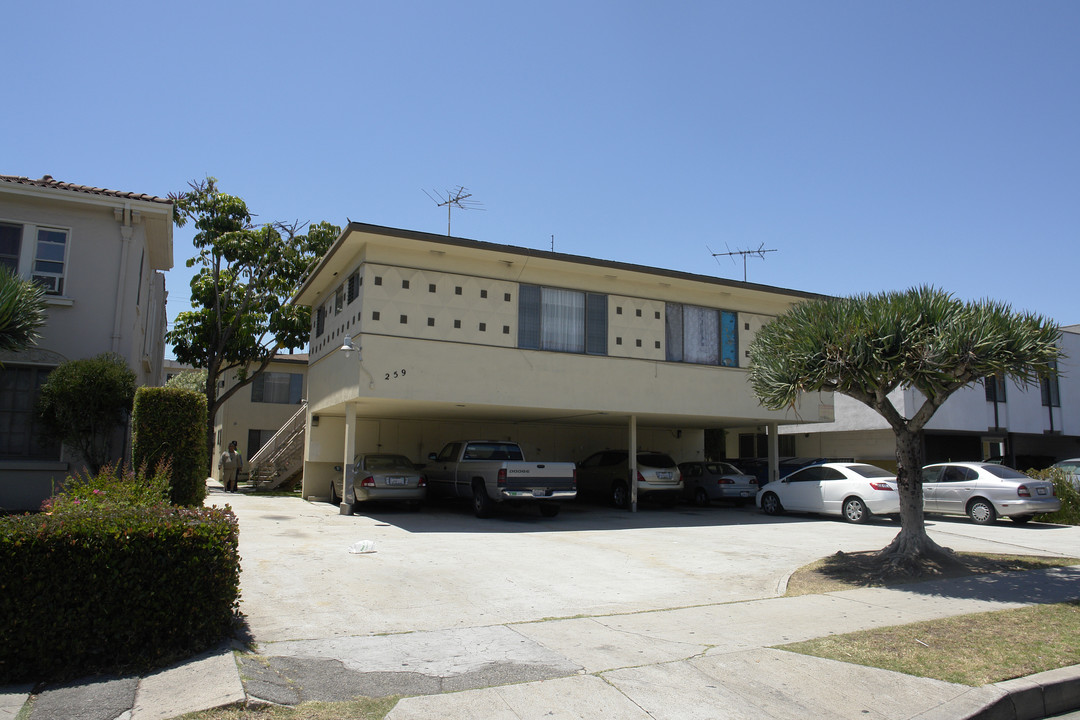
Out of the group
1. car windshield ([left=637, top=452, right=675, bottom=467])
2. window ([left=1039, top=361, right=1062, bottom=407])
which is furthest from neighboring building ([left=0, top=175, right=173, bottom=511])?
window ([left=1039, top=361, right=1062, bottom=407])

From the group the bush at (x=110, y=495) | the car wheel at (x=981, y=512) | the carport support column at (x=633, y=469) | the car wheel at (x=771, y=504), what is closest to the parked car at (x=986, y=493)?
the car wheel at (x=981, y=512)

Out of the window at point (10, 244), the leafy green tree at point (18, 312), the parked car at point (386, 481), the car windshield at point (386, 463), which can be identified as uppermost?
the window at point (10, 244)

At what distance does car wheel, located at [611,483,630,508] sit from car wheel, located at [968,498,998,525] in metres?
8.19

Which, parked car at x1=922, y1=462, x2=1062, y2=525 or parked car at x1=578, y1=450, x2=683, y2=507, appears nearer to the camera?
parked car at x1=922, y1=462, x2=1062, y2=525

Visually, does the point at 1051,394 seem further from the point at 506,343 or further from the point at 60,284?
the point at 60,284

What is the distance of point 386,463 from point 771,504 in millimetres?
10084

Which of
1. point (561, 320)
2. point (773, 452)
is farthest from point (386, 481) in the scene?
point (773, 452)

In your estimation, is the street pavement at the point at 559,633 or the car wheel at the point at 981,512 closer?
the street pavement at the point at 559,633

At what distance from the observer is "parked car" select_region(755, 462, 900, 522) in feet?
56.4

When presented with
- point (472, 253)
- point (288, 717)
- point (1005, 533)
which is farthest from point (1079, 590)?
point (472, 253)

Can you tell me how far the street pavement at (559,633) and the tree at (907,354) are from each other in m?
1.51

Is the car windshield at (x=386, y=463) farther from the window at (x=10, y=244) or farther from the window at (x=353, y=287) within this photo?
the window at (x=10, y=244)

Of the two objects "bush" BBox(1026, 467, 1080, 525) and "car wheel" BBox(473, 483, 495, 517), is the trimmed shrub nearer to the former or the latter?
"car wheel" BBox(473, 483, 495, 517)

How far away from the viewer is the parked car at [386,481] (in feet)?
55.3
